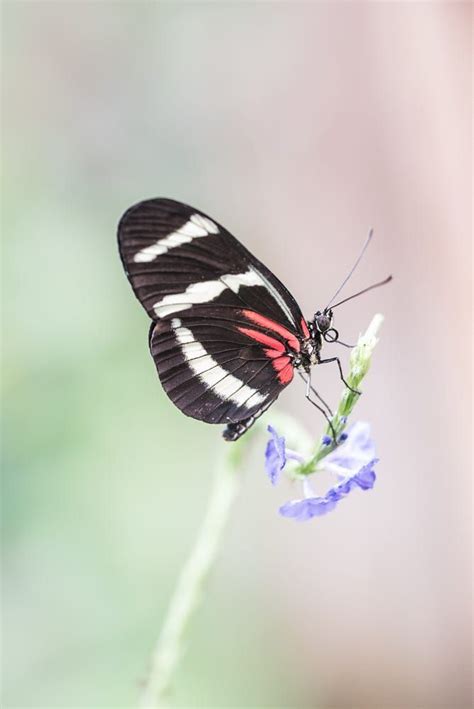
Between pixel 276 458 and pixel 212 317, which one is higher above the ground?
pixel 212 317

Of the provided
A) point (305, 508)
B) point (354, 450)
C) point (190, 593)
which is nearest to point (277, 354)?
point (354, 450)

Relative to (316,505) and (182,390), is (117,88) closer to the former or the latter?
(182,390)

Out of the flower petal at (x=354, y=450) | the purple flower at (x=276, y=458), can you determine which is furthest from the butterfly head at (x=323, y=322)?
the purple flower at (x=276, y=458)

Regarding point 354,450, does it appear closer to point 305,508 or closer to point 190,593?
point 305,508

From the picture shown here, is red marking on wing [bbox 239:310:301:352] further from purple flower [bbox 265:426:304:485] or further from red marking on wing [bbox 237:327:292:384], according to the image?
purple flower [bbox 265:426:304:485]

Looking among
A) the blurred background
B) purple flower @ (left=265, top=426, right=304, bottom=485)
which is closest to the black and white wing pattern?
purple flower @ (left=265, top=426, right=304, bottom=485)

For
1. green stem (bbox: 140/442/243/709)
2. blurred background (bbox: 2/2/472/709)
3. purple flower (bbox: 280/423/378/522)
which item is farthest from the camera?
blurred background (bbox: 2/2/472/709)

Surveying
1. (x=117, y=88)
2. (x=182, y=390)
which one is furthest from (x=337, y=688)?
(x=117, y=88)
